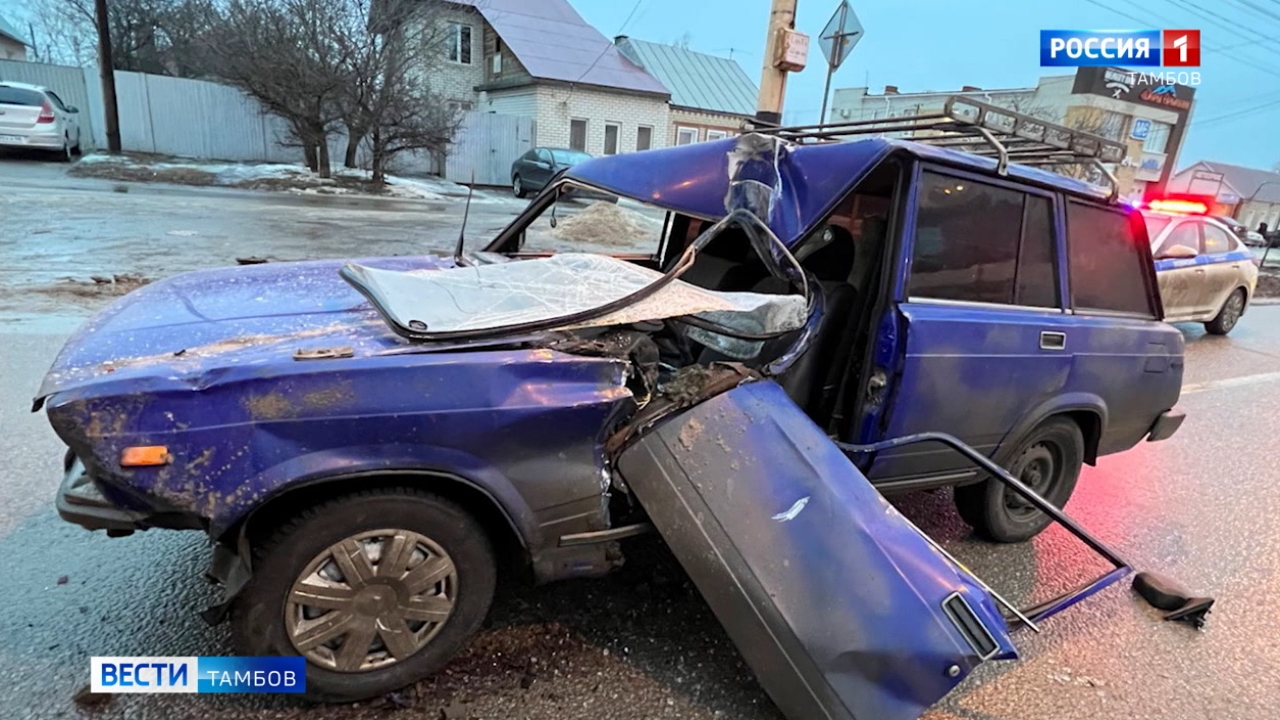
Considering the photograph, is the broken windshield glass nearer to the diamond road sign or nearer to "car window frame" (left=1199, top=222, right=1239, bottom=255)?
the diamond road sign

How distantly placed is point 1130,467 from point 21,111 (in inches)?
821

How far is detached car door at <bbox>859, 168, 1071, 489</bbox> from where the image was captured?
297 centimetres

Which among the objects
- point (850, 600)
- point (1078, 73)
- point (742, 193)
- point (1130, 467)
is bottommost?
point (1130, 467)

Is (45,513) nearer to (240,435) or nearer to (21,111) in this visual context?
(240,435)

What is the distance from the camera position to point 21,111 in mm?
15922

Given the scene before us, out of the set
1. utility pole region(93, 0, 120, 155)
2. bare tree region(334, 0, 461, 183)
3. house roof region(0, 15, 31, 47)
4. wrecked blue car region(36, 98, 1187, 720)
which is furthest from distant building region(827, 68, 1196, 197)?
house roof region(0, 15, 31, 47)

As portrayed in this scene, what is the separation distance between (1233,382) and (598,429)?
7682 millimetres

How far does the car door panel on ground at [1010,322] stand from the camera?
3012mm

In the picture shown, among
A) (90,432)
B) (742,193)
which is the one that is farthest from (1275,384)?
(90,432)

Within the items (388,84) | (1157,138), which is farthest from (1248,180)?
(388,84)

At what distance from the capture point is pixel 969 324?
3.06 m

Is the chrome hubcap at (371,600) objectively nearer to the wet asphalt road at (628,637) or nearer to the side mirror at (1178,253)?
the wet asphalt road at (628,637)

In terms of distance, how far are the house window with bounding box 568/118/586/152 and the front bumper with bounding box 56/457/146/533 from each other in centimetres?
2556

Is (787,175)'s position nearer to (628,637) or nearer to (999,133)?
(999,133)
